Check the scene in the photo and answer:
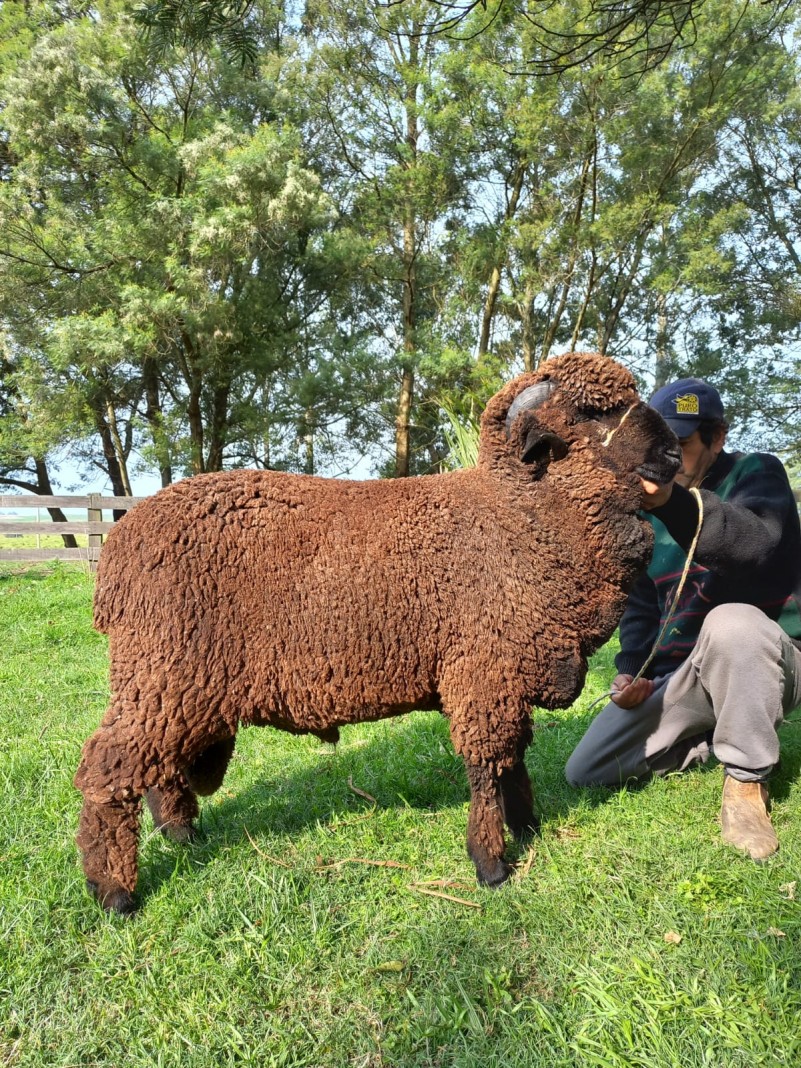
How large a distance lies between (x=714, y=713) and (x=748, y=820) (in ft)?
1.97

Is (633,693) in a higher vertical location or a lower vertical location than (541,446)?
lower

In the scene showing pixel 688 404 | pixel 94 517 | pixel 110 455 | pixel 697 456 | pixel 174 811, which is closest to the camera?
pixel 174 811

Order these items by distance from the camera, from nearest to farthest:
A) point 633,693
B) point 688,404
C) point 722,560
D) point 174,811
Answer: point 722,560 → point 174,811 → point 688,404 → point 633,693

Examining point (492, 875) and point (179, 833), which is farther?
point (179, 833)

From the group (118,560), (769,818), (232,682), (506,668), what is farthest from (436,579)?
(769,818)

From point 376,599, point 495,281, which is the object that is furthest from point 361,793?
point 495,281

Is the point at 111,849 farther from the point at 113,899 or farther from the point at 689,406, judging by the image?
the point at 689,406

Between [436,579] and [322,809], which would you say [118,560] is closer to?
[436,579]

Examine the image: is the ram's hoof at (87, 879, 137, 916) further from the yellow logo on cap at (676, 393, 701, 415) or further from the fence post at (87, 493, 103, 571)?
the fence post at (87, 493, 103, 571)

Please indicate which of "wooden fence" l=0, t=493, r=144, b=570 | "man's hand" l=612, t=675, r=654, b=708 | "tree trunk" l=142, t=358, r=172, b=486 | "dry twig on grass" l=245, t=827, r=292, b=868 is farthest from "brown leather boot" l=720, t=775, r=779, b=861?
"tree trunk" l=142, t=358, r=172, b=486

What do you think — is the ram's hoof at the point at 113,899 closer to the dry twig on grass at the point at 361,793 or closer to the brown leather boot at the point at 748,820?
the dry twig on grass at the point at 361,793

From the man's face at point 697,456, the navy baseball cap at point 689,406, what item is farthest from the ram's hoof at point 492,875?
the navy baseball cap at point 689,406

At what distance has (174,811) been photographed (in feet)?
9.80

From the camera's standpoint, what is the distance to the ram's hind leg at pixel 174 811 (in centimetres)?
298
